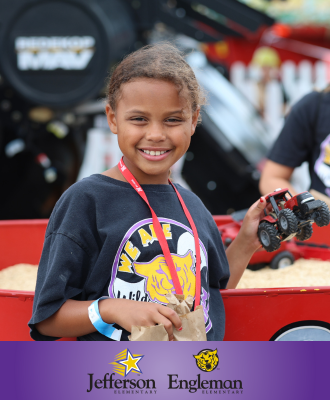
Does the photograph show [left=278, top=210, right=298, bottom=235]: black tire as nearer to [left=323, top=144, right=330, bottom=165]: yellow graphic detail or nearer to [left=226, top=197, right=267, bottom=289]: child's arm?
[left=226, top=197, right=267, bottom=289]: child's arm

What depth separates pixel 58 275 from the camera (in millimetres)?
995

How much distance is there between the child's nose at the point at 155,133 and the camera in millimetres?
1052

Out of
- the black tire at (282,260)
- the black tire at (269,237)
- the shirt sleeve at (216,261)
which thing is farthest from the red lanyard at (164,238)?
the black tire at (282,260)

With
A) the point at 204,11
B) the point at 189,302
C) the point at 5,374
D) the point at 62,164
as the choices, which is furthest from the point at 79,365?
the point at 204,11

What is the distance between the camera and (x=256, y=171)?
3.67 meters

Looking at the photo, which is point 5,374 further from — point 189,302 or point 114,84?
point 114,84

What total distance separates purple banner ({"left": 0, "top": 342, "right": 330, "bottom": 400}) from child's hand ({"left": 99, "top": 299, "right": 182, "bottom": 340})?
0.07 metres

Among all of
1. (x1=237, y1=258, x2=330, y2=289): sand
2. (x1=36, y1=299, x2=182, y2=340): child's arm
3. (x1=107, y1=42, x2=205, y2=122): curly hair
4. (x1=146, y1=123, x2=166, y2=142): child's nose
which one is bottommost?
(x1=237, y1=258, x2=330, y2=289): sand

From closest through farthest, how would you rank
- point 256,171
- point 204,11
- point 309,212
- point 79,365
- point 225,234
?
point 79,365 < point 309,212 < point 225,234 < point 256,171 < point 204,11

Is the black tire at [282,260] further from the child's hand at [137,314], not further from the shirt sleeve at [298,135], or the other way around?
the child's hand at [137,314]

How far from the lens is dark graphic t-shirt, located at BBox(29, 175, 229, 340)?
1.01m

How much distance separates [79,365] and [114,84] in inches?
25.0

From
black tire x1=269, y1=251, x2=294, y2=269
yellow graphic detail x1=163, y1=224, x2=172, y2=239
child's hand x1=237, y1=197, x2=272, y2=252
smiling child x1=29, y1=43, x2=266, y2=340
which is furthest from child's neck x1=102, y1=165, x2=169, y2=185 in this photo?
black tire x1=269, y1=251, x2=294, y2=269

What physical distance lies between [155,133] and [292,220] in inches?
17.4
